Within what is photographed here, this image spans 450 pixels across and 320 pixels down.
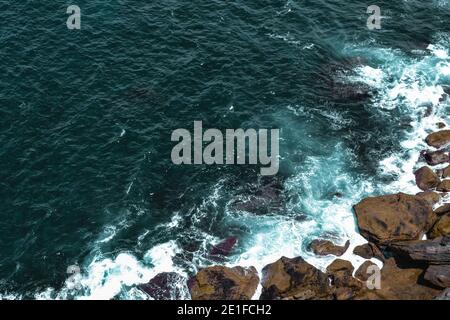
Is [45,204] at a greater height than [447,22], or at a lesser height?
lesser

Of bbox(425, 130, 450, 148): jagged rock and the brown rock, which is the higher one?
bbox(425, 130, 450, 148): jagged rock

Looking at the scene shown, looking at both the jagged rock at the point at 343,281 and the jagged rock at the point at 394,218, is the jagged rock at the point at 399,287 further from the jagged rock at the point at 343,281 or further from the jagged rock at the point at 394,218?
the jagged rock at the point at 394,218

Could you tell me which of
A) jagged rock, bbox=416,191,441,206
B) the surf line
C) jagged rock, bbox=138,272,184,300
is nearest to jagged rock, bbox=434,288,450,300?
jagged rock, bbox=416,191,441,206

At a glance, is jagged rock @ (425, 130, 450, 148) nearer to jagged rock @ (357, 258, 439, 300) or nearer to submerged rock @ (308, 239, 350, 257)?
submerged rock @ (308, 239, 350, 257)
